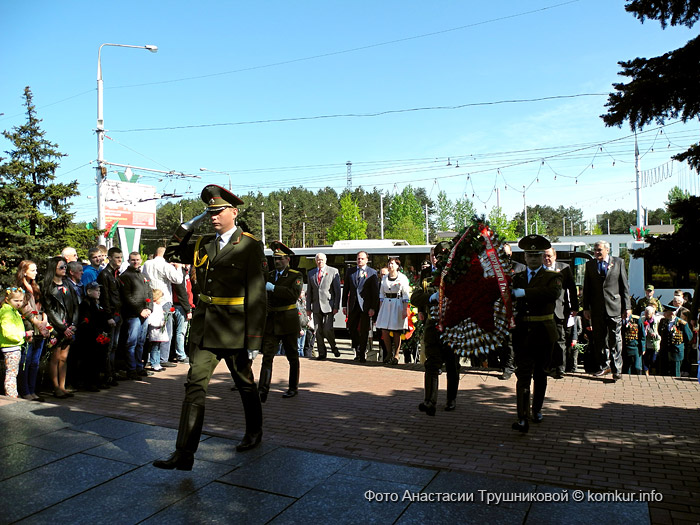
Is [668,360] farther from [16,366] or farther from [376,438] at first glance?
[16,366]

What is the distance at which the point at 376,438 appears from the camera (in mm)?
5477

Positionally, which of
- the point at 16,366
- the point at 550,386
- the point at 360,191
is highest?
the point at 360,191

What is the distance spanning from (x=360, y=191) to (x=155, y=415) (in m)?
99.9

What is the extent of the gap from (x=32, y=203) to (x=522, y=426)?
61.8ft

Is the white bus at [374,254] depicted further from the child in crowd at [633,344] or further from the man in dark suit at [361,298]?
the child in crowd at [633,344]

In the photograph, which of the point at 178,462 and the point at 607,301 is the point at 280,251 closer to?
the point at 178,462

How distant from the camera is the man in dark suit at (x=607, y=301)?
8.52 meters

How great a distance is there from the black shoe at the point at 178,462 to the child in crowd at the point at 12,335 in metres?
3.72

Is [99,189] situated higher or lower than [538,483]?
higher

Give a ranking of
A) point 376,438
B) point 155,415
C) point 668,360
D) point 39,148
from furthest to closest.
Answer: point 39,148 → point 668,360 → point 155,415 → point 376,438

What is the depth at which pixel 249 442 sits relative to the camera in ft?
16.2

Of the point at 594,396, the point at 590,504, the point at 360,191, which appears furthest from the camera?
the point at 360,191

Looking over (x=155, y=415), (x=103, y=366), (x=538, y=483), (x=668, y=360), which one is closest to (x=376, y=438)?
(x=538, y=483)

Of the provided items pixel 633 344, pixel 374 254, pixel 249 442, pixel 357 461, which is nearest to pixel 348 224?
pixel 374 254
